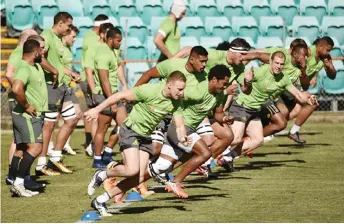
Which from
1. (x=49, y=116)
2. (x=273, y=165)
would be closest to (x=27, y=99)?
(x=49, y=116)

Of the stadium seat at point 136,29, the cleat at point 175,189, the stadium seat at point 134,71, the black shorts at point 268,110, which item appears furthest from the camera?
the stadium seat at point 136,29

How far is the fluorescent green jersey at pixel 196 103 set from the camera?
15.1 m

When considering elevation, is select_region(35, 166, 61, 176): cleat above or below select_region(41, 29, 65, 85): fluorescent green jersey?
below

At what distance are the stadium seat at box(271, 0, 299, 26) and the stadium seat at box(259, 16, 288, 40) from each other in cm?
85

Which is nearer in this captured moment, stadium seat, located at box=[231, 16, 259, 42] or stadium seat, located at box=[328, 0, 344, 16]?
stadium seat, located at box=[231, 16, 259, 42]

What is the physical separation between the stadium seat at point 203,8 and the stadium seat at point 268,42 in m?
2.17

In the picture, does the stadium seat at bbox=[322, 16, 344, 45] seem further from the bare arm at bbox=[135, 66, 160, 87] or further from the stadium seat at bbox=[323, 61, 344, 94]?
the bare arm at bbox=[135, 66, 160, 87]

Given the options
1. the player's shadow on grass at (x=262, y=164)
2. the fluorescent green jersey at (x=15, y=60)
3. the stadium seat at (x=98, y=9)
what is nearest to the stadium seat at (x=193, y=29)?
the stadium seat at (x=98, y=9)

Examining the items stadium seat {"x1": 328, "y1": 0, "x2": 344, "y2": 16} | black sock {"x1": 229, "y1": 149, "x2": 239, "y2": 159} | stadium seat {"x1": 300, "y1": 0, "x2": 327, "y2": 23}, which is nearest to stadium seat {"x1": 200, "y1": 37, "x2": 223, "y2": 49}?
stadium seat {"x1": 300, "y1": 0, "x2": 327, "y2": 23}

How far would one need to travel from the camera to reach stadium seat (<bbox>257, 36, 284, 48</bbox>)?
27266 mm

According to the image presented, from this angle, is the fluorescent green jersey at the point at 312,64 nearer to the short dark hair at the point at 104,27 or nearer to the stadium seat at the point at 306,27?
the short dark hair at the point at 104,27

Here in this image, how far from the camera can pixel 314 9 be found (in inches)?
1160

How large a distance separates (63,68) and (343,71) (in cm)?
1026

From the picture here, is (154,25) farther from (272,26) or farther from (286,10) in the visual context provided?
(286,10)
